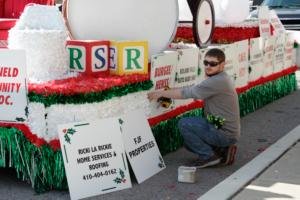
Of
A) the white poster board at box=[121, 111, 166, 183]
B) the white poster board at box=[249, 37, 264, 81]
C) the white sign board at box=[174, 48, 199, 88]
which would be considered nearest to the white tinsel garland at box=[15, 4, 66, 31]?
the white poster board at box=[121, 111, 166, 183]

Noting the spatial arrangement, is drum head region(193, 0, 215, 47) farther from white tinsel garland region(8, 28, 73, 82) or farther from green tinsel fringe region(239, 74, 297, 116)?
white tinsel garland region(8, 28, 73, 82)

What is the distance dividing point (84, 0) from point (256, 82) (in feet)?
12.5

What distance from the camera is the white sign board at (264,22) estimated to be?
33.2 feet

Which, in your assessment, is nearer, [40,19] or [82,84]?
[82,84]

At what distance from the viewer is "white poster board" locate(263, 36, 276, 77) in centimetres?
977

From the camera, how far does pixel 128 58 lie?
19.6 feet

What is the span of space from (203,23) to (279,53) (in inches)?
86.4

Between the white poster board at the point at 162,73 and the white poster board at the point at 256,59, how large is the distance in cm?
Answer: 270

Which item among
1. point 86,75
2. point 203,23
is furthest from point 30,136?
point 203,23

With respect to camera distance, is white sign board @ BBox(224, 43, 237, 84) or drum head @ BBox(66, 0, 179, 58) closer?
drum head @ BBox(66, 0, 179, 58)

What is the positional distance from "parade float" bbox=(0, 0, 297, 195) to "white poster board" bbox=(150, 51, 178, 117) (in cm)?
1

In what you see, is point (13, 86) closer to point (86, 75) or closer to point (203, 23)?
point (86, 75)

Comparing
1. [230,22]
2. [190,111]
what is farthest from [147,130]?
[230,22]

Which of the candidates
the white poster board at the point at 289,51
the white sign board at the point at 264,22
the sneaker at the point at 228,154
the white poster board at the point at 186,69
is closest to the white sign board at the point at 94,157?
the sneaker at the point at 228,154
